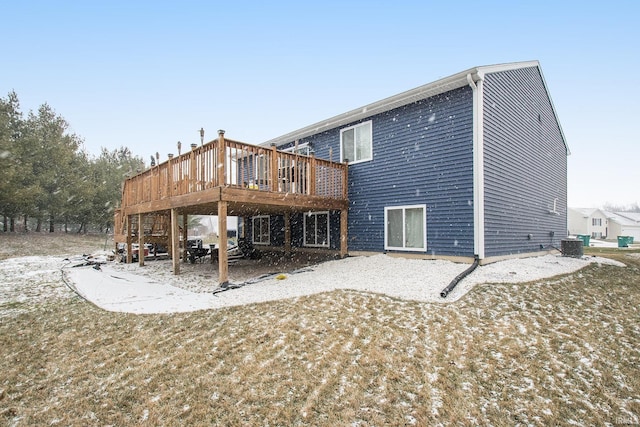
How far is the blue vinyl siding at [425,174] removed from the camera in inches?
339

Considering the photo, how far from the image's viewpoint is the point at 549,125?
12.8 meters

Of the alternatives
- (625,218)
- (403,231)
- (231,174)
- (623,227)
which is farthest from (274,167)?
(625,218)

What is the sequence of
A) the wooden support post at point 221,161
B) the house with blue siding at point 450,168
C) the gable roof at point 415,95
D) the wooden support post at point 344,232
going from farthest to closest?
the wooden support post at point 344,232, the house with blue siding at point 450,168, the gable roof at point 415,95, the wooden support post at point 221,161

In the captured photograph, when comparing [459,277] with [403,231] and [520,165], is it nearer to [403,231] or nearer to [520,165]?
[403,231]

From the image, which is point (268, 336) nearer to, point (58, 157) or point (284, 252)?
point (284, 252)

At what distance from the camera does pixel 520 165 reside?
10.5 meters

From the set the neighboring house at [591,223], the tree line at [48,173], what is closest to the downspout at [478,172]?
the tree line at [48,173]

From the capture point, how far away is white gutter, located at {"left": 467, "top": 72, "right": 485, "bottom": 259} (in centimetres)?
826

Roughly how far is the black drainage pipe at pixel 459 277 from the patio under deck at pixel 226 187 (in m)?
4.03

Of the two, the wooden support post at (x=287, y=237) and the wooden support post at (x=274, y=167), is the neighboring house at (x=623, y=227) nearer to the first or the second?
the wooden support post at (x=287, y=237)

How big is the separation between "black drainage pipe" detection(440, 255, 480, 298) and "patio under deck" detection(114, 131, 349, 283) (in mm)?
4032

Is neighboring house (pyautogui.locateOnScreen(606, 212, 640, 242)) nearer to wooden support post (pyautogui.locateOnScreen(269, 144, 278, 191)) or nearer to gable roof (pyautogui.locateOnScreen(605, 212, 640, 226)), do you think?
gable roof (pyautogui.locateOnScreen(605, 212, 640, 226))

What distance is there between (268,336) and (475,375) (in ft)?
8.15

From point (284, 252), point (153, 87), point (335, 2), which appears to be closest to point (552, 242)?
point (284, 252)
